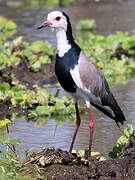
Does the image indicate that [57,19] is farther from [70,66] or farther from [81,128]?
[81,128]

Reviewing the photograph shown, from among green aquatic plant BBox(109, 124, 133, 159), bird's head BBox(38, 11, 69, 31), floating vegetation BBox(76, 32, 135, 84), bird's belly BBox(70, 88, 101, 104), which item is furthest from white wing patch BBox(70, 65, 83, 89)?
floating vegetation BBox(76, 32, 135, 84)

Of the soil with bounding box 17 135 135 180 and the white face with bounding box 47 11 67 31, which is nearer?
the soil with bounding box 17 135 135 180

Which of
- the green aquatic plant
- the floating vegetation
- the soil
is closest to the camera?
the soil

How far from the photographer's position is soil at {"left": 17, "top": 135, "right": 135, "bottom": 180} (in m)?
4.86

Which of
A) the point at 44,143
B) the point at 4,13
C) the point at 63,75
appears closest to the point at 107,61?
the point at 44,143

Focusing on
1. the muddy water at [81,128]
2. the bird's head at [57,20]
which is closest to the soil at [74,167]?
the muddy water at [81,128]

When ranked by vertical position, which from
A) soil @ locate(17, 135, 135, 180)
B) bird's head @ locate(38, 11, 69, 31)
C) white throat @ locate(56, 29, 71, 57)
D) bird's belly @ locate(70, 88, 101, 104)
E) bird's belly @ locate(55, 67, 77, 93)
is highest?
bird's head @ locate(38, 11, 69, 31)

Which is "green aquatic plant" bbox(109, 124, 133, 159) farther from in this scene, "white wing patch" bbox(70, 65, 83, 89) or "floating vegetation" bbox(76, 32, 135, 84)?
"floating vegetation" bbox(76, 32, 135, 84)

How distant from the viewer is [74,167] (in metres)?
4.97

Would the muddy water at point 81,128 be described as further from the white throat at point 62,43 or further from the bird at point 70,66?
the white throat at point 62,43

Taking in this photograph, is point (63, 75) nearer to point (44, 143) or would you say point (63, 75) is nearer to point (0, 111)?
point (44, 143)

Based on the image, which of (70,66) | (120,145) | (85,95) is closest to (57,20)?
(70,66)

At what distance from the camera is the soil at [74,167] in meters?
4.86

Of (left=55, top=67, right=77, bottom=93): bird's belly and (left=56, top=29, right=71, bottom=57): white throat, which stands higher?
(left=56, top=29, right=71, bottom=57): white throat
